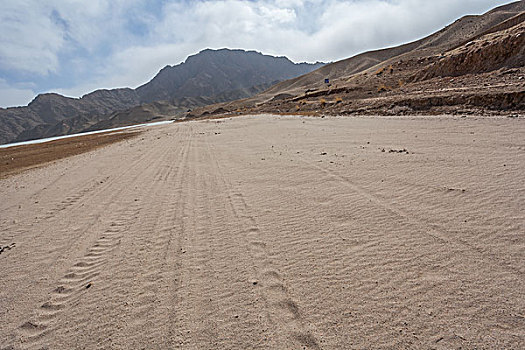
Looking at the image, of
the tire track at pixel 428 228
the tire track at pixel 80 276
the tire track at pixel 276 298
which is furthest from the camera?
the tire track at pixel 428 228

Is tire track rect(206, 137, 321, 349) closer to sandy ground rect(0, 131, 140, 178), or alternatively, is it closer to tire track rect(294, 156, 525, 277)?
tire track rect(294, 156, 525, 277)

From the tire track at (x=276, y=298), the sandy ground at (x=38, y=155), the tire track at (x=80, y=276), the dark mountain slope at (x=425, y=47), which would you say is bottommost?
the tire track at (x=276, y=298)

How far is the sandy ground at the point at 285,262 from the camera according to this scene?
6.50 ft

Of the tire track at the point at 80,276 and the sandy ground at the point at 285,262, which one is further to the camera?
the tire track at the point at 80,276

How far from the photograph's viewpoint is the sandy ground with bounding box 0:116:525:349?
1.98 m

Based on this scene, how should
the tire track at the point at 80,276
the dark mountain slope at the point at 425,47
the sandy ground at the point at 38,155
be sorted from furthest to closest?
the dark mountain slope at the point at 425,47
the sandy ground at the point at 38,155
the tire track at the point at 80,276

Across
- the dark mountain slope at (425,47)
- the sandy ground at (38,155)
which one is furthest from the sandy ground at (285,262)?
the dark mountain slope at (425,47)

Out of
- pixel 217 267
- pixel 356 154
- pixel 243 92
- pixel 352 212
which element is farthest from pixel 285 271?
pixel 243 92

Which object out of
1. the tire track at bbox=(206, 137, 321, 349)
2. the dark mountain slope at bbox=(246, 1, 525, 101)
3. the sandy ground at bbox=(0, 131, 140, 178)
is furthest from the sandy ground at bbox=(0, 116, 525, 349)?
the dark mountain slope at bbox=(246, 1, 525, 101)

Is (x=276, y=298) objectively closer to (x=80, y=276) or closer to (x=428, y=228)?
(x=428, y=228)

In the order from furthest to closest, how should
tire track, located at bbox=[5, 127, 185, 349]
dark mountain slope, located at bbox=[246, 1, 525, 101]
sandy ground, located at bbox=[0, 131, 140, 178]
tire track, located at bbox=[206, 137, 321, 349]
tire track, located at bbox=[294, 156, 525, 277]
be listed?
1. dark mountain slope, located at bbox=[246, 1, 525, 101]
2. sandy ground, located at bbox=[0, 131, 140, 178]
3. tire track, located at bbox=[294, 156, 525, 277]
4. tire track, located at bbox=[5, 127, 185, 349]
5. tire track, located at bbox=[206, 137, 321, 349]

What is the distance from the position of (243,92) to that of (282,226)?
159 m

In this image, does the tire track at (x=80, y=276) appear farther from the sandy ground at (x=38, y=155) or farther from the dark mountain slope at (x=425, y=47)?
the dark mountain slope at (x=425, y=47)

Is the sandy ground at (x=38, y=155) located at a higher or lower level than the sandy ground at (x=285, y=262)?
higher
